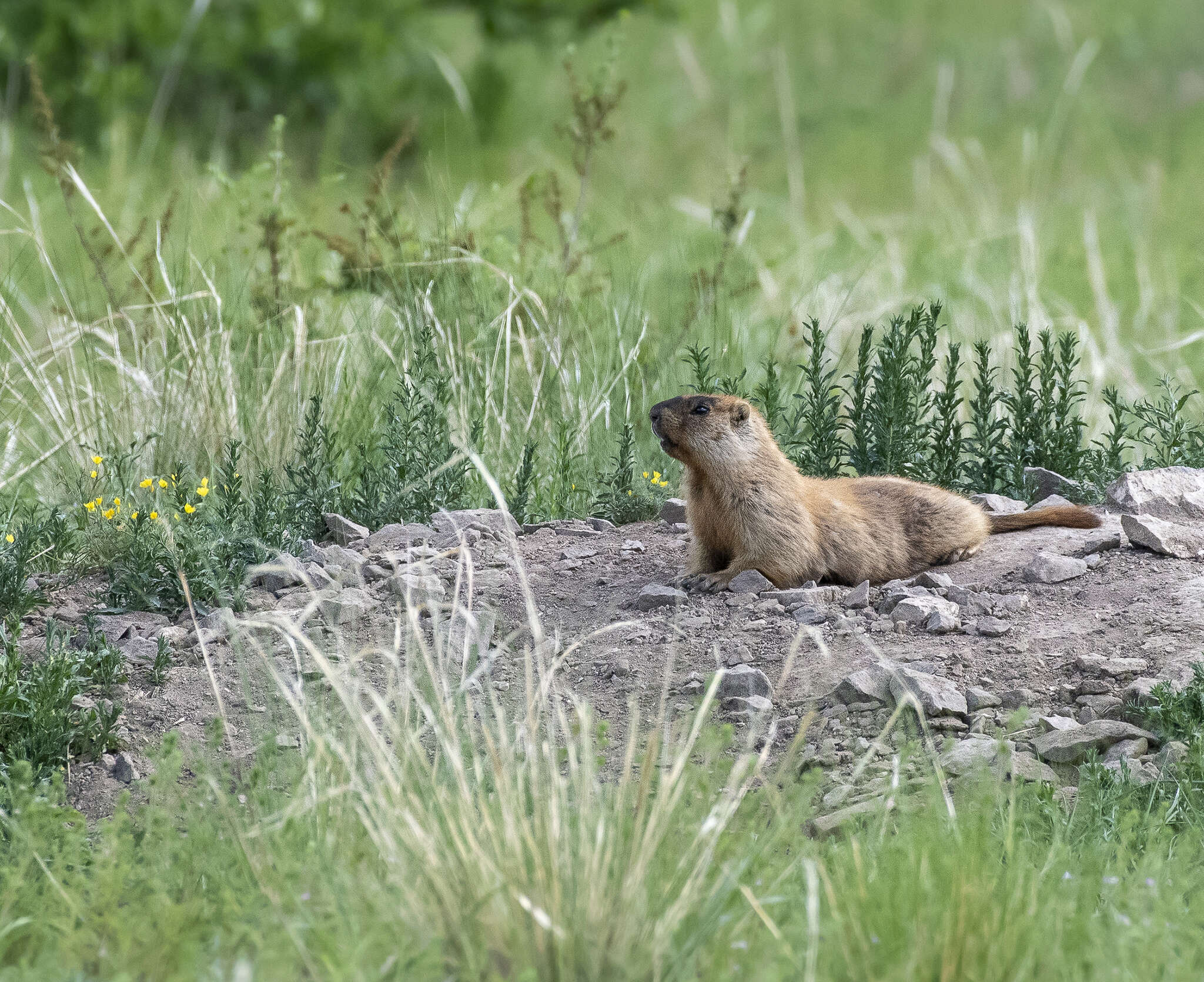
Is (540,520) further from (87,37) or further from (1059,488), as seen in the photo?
(87,37)

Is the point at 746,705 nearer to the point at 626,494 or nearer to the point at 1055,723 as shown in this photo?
the point at 1055,723

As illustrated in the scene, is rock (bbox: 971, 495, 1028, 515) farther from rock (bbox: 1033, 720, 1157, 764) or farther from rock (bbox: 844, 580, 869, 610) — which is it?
rock (bbox: 1033, 720, 1157, 764)

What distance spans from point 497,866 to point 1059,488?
326 centimetres

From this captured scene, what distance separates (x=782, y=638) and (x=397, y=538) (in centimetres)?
136

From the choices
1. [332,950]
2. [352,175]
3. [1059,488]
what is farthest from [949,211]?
[332,950]

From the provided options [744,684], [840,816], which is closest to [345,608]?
[744,684]

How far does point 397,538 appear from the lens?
4395mm

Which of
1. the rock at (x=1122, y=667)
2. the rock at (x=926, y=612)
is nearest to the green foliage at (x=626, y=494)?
the rock at (x=926, y=612)

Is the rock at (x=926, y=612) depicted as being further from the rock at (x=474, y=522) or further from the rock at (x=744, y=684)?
the rock at (x=474, y=522)

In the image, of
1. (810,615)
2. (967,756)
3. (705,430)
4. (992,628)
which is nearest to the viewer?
(967,756)

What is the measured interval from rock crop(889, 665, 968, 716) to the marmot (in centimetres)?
85

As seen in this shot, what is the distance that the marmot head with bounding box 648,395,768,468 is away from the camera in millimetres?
4242

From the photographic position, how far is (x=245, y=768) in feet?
10.8

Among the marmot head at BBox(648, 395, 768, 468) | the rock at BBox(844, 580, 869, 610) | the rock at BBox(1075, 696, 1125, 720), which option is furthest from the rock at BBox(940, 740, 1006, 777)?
the marmot head at BBox(648, 395, 768, 468)
